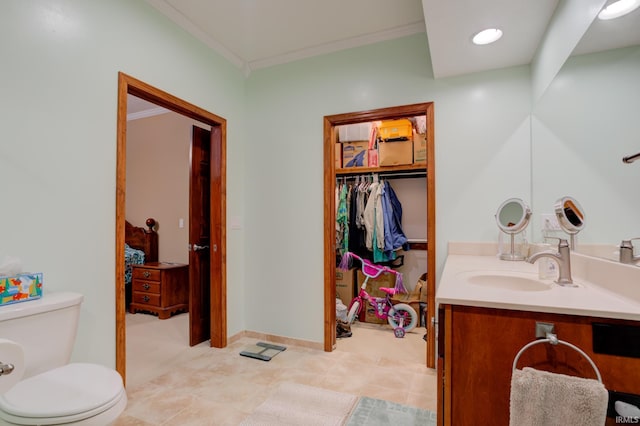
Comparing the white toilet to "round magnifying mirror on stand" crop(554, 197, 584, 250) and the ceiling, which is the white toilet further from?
"round magnifying mirror on stand" crop(554, 197, 584, 250)

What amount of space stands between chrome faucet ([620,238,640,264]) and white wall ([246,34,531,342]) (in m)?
1.06

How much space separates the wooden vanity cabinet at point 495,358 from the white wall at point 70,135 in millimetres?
1905

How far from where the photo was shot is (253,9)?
228 cm

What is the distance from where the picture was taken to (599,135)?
1.46 meters

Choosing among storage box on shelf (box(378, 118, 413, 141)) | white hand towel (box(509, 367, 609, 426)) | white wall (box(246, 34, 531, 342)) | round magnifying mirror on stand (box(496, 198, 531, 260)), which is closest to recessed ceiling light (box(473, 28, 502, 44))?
white wall (box(246, 34, 531, 342))

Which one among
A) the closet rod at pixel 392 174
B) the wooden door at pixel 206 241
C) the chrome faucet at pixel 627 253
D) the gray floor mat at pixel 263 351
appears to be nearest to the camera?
the chrome faucet at pixel 627 253

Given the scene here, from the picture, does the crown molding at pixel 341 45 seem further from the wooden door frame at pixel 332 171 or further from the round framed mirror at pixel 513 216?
the round framed mirror at pixel 513 216

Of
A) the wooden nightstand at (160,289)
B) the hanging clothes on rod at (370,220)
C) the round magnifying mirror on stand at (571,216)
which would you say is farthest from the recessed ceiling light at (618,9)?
the wooden nightstand at (160,289)

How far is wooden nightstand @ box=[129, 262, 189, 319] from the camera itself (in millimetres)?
3738

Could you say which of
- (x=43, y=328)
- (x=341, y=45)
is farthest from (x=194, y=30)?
(x=43, y=328)

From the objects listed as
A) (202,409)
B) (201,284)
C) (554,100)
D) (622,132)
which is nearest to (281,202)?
(201,284)

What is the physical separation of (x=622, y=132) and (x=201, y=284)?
3084 mm

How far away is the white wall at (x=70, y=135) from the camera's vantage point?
1.50 m

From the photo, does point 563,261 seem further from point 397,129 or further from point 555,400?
point 397,129
